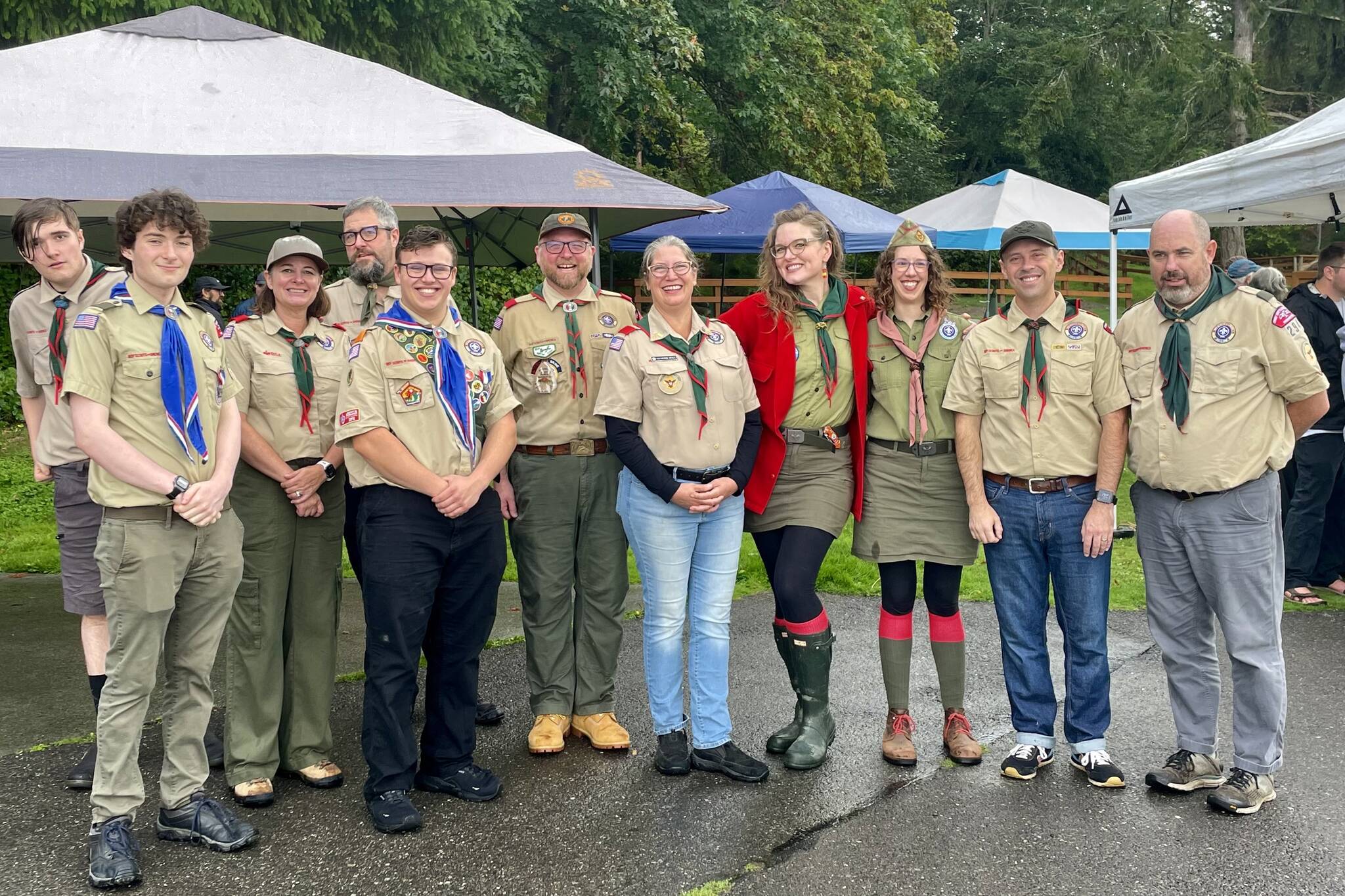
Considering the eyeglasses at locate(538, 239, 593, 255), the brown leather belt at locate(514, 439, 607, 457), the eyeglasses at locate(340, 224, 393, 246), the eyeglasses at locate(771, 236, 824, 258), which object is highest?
the eyeglasses at locate(340, 224, 393, 246)

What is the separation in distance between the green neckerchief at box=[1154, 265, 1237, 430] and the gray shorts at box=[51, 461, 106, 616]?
3.80 m

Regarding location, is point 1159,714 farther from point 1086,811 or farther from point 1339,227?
point 1339,227

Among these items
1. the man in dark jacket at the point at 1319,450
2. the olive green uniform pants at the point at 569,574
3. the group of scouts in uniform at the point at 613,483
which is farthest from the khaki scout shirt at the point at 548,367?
the man in dark jacket at the point at 1319,450

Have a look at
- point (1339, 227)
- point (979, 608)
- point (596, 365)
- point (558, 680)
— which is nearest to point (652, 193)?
point (596, 365)

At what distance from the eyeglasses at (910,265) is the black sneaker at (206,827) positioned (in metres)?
3.01

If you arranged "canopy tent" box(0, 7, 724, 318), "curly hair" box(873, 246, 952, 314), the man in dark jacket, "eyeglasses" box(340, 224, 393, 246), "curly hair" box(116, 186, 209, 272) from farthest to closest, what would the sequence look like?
the man in dark jacket < "canopy tent" box(0, 7, 724, 318) < "eyeglasses" box(340, 224, 393, 246) < "curly hair" box(873, 246, 952, 314) < "curly hair" box(116, 186, 209, 272)

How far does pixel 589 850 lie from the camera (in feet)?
11.8

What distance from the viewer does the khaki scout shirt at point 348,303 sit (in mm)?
4285

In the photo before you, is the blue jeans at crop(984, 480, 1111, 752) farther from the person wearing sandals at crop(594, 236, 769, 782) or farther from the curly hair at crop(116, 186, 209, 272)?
the curly hair at crop(116, 186, 209, 272)

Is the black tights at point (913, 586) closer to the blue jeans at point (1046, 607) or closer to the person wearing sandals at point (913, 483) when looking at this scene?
the person wearing sandals at point (913, 483)

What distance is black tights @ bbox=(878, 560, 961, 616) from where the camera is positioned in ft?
14.2

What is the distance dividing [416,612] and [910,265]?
221 centimetres

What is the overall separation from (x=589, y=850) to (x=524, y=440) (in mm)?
1631

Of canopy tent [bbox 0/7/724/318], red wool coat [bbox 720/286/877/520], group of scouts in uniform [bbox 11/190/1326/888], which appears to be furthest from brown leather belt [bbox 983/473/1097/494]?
canopy tent [bbox 0/7/724/318]
